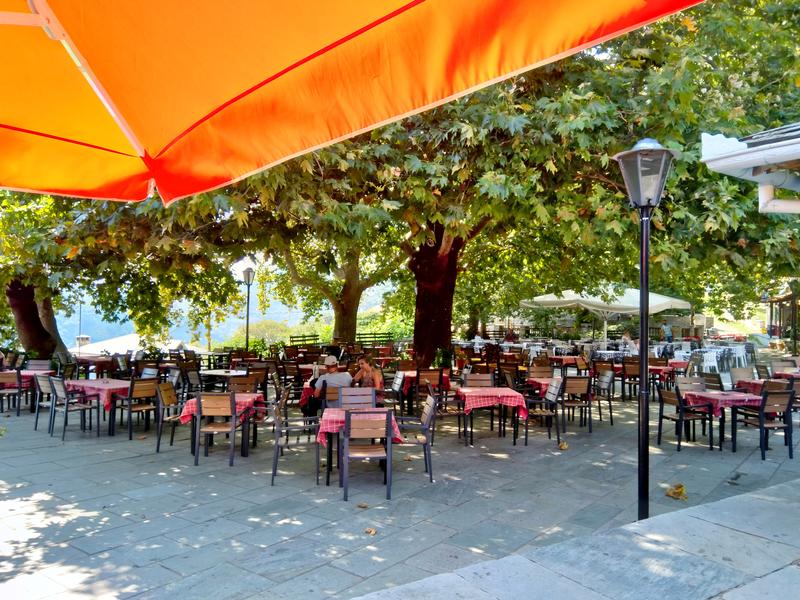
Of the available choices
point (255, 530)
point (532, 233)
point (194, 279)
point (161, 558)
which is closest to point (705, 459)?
point (255, 530)

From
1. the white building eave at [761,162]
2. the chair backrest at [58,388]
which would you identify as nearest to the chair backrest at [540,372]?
the white building eave at [761,162]

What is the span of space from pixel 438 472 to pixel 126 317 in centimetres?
1348

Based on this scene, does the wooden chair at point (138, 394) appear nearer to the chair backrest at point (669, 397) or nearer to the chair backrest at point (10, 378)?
the chair backrest at point (10, 378)

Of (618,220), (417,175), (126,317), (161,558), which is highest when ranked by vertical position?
(417,175)

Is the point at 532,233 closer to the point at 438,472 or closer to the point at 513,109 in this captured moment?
the point at 513,109

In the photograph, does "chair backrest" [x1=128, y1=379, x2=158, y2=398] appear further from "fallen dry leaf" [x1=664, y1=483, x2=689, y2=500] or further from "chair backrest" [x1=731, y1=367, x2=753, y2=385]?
"chair backrest" [x1=731, y1=367, x2=753, y2=385]

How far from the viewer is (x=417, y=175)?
8.23 meters

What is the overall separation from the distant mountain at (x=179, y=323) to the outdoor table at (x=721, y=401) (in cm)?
1465

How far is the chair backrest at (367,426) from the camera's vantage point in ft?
20.4

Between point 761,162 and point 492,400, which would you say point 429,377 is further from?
point 761,162

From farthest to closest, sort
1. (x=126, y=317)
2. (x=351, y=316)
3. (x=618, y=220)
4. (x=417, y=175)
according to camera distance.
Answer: (x=351, y=316), (x=126, y=317), (x=417, y=175), (x=618, y=220)

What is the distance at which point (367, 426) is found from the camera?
6324 mm

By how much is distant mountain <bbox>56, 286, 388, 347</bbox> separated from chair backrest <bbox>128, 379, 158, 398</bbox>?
345 inches

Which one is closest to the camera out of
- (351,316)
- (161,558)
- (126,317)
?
(161,558)
